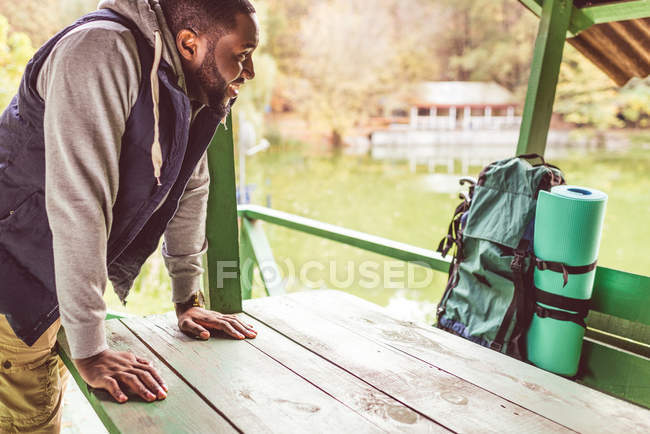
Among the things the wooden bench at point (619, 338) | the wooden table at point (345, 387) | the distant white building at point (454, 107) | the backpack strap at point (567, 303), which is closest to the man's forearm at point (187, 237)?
the wooden table at point (345, 387)

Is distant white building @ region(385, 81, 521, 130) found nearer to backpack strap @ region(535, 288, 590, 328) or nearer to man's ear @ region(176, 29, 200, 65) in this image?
backpack strap @ region(535, 288, 590, 328)

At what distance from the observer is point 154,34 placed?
3.60 feet

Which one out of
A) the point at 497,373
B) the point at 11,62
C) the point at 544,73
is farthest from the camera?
the point at 11,62

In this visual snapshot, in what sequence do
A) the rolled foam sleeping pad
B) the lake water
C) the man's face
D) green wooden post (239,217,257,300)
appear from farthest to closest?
the lake water, green wooden post (239,217,257,300), the rolled foam sleeping pad, the man's face

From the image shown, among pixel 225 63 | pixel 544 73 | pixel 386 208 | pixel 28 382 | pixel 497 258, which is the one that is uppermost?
pixel 544 73

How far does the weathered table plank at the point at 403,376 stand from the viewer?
994 mm

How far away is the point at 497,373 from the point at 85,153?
102 centimetres

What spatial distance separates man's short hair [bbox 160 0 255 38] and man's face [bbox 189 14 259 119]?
0.05 feet

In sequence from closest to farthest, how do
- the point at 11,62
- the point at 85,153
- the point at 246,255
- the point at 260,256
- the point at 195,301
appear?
the point at 85,153
the point at 195,301
the point at 260,256
the point at 246,255
the point at 11,62

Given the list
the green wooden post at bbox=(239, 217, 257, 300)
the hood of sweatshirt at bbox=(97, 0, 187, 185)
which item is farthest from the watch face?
the green wooden post at bbox=(239, 217, 257, 300)

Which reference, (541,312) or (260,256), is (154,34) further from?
(260,256)

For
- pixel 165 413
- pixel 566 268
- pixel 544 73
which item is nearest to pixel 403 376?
pixel 165 413

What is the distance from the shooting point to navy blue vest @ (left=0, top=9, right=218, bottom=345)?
1.09 meters

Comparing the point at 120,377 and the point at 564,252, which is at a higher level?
the point at 564,252
